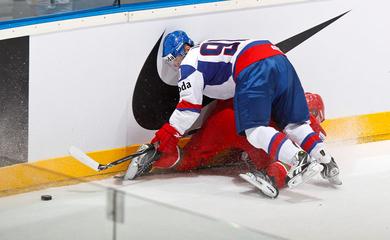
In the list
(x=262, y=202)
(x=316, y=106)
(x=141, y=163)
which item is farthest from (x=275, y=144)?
(x=316, y=106)

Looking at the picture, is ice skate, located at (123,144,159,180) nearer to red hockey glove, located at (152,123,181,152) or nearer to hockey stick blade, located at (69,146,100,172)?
red hockey glove, located at (152,123,181,152)

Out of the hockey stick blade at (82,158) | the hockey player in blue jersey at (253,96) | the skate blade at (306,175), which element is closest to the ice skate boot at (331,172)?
the hockey player in blue jersey at (253,96)

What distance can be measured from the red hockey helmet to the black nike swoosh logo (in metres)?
0.60

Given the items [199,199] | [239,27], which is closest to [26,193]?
[199,199]

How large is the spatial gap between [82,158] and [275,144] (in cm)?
93

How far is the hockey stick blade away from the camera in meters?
4.73

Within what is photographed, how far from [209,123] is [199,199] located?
1.80ft

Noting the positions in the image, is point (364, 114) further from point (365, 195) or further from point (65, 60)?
point (65, 60)

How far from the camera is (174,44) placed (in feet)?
16.0

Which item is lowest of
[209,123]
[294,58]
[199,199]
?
[199,199]

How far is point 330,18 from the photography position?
5.55 m

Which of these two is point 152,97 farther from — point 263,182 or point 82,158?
point 263,182

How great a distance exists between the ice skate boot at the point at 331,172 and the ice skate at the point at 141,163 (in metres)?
0.84

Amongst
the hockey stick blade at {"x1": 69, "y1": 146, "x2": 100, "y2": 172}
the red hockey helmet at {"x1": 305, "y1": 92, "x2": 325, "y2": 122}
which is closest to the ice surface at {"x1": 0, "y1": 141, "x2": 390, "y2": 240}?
the hockey stick blade at {"x1": 69, "y1": 146, "x2": 100, "y2": 172}
